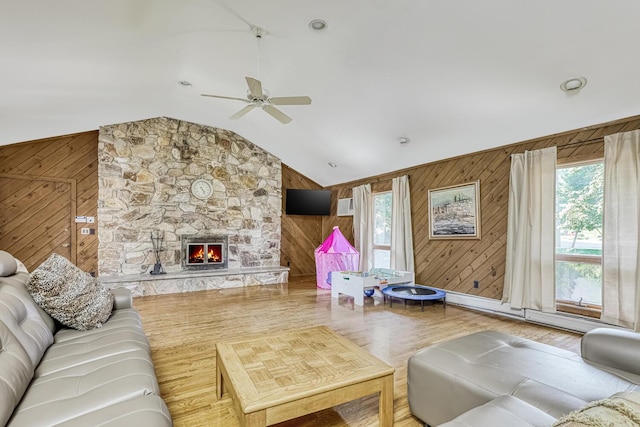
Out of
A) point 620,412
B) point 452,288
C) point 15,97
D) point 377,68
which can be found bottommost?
point 452,288

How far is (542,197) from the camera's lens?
12.4 ft

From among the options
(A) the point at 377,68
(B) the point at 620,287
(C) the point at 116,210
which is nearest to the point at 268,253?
(C) the point at 116,210

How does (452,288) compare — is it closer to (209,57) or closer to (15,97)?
(209,57)

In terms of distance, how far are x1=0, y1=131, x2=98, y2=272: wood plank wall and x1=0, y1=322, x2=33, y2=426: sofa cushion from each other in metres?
4.80

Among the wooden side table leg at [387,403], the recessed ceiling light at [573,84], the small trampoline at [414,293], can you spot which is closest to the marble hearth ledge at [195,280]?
the small trampoline at [414,293]

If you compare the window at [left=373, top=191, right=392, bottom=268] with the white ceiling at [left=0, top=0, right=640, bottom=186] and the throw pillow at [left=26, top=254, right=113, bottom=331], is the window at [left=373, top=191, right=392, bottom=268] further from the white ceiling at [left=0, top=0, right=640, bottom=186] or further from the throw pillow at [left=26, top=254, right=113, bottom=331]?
the throw pillow at [left=26, top=254, right=113, bottom=331]

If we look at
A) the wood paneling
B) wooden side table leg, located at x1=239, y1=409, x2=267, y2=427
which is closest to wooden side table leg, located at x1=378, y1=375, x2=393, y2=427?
wooden side table leg, located at x1=239, y1=409, x2=267, y2=427

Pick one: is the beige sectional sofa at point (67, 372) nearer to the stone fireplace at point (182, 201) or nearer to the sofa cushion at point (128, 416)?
the sofa cushion at point (128, 416)

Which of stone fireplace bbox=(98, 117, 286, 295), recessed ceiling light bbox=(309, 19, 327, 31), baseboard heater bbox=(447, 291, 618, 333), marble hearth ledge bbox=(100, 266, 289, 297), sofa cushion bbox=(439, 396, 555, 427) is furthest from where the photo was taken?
stone fireplace bbox=(98, 117, 286, 295)

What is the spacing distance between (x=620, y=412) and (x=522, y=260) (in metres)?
3.77

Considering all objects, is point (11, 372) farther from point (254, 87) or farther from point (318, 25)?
point (318, 25)

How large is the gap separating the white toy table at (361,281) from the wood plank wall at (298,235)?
2.53 meters

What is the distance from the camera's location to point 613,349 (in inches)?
64.2

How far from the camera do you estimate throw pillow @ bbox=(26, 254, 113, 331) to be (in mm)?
2023
